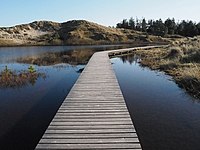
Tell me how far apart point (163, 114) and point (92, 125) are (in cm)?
414

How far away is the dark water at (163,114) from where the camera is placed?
7387mm

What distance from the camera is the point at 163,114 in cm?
980

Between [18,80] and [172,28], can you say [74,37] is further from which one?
[18,80]

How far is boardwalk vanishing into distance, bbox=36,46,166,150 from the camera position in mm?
5585

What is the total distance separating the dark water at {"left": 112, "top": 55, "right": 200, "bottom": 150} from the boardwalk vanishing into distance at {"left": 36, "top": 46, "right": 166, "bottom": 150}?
1098 millimetres

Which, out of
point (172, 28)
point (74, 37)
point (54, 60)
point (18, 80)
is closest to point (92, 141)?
point (18, 80)

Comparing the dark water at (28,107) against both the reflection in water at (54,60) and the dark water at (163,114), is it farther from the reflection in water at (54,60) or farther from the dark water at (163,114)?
the reflection in water at (54,60)

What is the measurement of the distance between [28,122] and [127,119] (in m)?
4.15

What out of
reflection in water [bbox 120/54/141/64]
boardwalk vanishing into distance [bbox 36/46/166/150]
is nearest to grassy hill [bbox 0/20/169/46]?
reflection in water [bbox 120/54/141/64]

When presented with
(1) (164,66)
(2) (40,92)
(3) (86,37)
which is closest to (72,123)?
(2) (40,92)

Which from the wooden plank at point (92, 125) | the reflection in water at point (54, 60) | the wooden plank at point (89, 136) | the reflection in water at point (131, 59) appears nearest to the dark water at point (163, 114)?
the wooden plank at point (92, 125)

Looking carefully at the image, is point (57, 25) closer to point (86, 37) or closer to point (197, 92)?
point (86, 37)

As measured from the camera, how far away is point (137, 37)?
83.5m

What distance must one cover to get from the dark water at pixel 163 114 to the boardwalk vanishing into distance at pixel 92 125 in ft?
3.60
